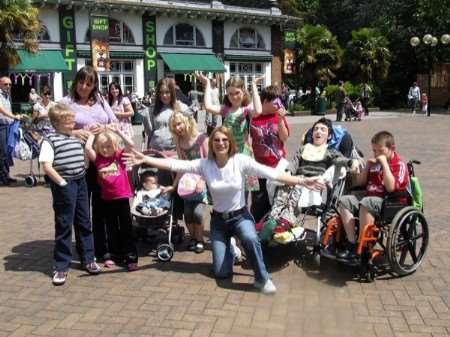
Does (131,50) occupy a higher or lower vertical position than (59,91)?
higher

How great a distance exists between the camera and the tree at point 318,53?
1324 inches

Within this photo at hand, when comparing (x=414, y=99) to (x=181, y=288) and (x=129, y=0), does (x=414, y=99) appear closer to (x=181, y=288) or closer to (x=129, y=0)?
(x=129, y=0)

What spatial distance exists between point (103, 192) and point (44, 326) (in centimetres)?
149

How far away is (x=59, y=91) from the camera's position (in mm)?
32062

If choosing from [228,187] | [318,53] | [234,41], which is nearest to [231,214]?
[228,187]

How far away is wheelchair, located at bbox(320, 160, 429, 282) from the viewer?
4.82 meters

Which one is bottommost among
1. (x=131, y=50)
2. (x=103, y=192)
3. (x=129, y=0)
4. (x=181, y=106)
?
(x=103, y=192)

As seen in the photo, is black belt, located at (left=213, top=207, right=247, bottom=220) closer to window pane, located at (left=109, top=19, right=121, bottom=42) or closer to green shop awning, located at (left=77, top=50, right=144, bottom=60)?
green shop awning, located at (left=77, top=50, right=144, bottom=60)

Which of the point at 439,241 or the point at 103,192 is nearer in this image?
the point at 103,192

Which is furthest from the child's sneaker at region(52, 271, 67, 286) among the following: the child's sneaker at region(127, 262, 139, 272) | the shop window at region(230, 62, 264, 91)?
the shop window at region(230, 62, 264, 91)

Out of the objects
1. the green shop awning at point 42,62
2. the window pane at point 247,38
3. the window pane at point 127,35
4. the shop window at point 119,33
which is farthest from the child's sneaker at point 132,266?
the window pane at point 247,38

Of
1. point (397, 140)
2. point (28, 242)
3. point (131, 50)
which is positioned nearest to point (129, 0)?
point (131, 50)

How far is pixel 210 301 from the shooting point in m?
4.61

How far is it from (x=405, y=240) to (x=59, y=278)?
3.07 m
